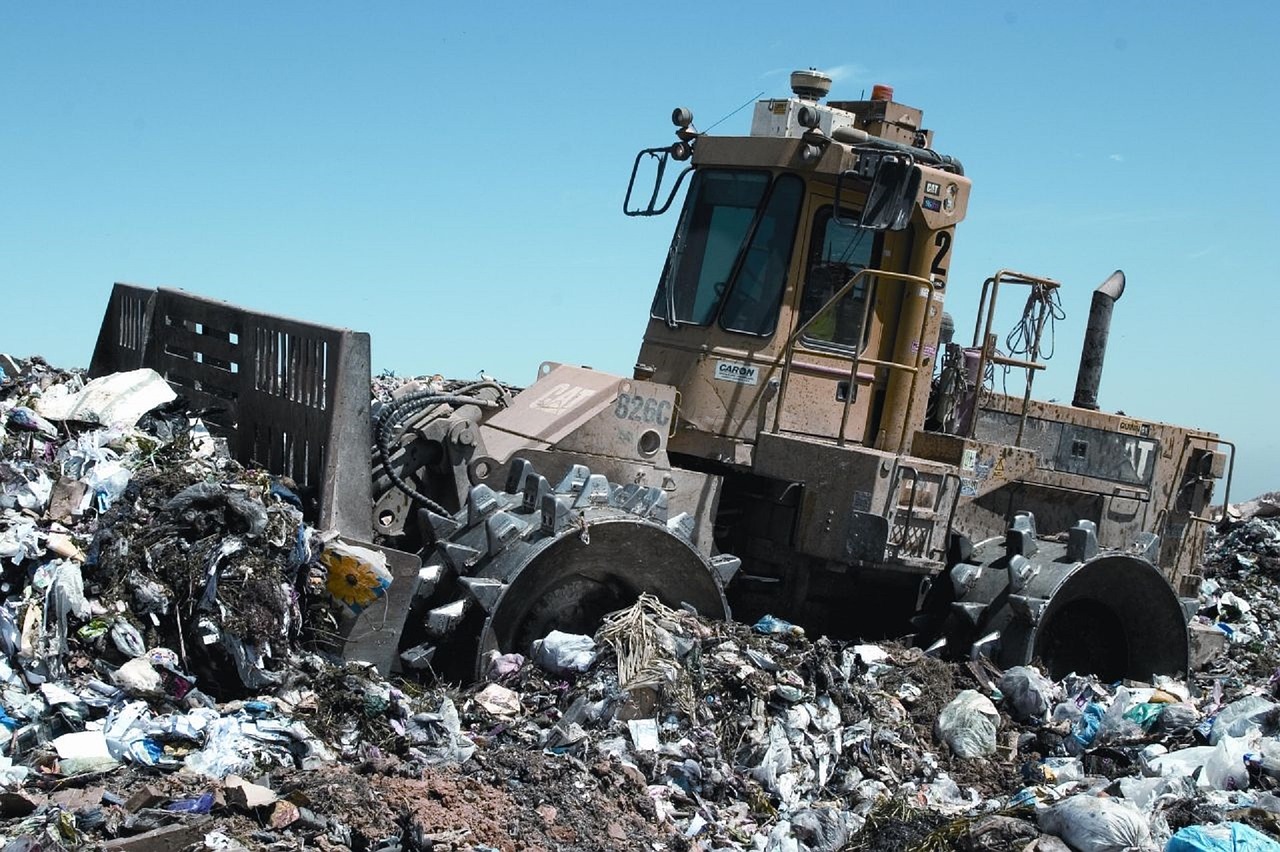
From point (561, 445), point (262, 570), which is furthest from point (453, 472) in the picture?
point (262, 570)

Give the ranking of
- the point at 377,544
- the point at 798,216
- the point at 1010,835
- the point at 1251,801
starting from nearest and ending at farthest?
the point at 1010,835, the point at 1251,801, the point at 377,544, the point at 798,216

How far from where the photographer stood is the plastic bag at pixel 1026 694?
7008 millimetres

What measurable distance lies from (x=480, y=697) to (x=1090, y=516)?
4.28 meters

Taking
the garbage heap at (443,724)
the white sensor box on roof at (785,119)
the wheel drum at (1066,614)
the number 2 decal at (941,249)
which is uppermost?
the white sensor box on roof at (785,119)

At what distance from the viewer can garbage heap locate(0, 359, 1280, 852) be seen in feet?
16.2

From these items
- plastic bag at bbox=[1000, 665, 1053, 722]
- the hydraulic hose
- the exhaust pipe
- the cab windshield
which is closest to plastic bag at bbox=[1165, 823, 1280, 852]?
plastic bag at bbox=[1000, 665, 1053, 722]

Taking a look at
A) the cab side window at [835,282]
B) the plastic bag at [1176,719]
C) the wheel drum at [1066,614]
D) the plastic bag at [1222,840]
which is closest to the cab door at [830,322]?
the cab side window at [835,282]

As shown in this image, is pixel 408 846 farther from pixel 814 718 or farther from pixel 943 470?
pixel 943 470

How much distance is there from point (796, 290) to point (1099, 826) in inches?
130

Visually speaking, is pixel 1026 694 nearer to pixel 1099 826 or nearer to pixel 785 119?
pixel 1099 826

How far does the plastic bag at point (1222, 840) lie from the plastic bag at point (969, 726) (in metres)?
1.66

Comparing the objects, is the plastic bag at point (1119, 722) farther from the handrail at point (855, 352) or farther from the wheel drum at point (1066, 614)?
the handrail at point (855, 352)

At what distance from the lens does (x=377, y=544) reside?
255 inches

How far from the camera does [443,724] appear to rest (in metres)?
5.75
